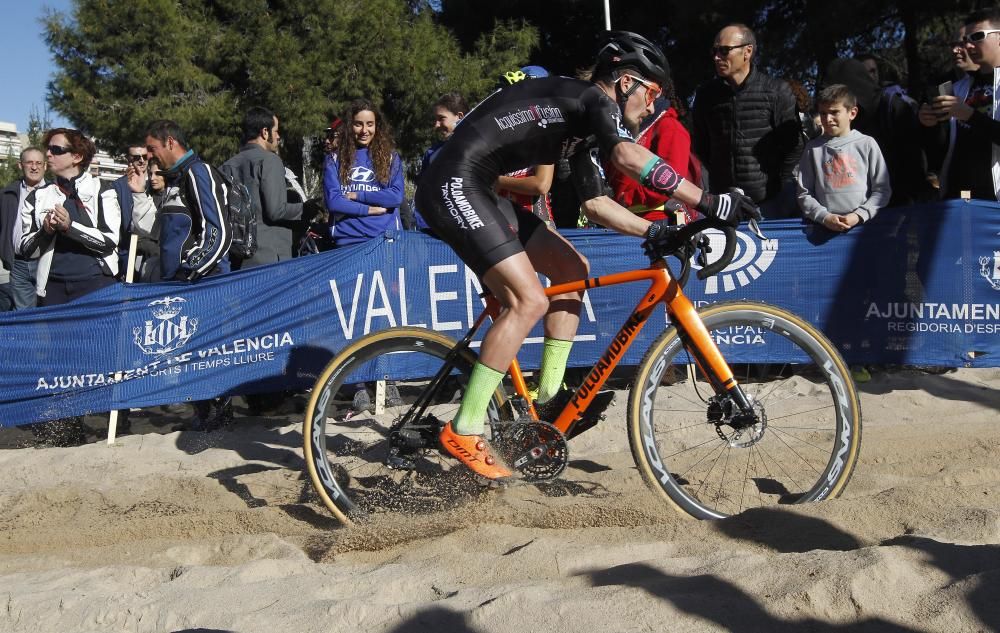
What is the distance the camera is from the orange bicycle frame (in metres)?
4.45

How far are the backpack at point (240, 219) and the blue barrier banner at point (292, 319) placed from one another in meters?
0.30

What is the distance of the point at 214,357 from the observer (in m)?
7.22

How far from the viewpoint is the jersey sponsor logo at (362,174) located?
7.71m

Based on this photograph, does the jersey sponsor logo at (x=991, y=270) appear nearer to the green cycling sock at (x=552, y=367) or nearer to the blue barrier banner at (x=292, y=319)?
the blue barrier banner at (x=292, y=319)

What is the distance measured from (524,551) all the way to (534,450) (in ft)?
2.58

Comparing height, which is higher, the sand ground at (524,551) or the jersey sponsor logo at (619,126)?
the jersey sponsor logo at (619,126)

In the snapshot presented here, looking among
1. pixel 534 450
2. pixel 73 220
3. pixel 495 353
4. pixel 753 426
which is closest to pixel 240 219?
pixel 73 220

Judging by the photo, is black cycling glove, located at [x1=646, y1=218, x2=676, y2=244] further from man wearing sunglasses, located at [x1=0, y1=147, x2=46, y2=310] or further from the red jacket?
man wearing sunglasses, located at [x1=0, y1=147, x2=46, y2=310]

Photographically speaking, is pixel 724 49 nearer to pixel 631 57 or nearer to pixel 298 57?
pixel 631 57

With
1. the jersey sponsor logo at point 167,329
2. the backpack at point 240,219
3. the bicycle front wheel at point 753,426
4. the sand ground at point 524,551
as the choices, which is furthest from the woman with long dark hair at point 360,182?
the bicycle front wheel at point 753,426

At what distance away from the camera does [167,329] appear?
23.7 feet

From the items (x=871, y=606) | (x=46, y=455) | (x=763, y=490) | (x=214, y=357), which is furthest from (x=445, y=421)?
(x=46, y=455)

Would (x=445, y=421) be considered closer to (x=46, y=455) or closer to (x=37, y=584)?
(x=37, y=584)

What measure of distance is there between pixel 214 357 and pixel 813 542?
15.6 feet
